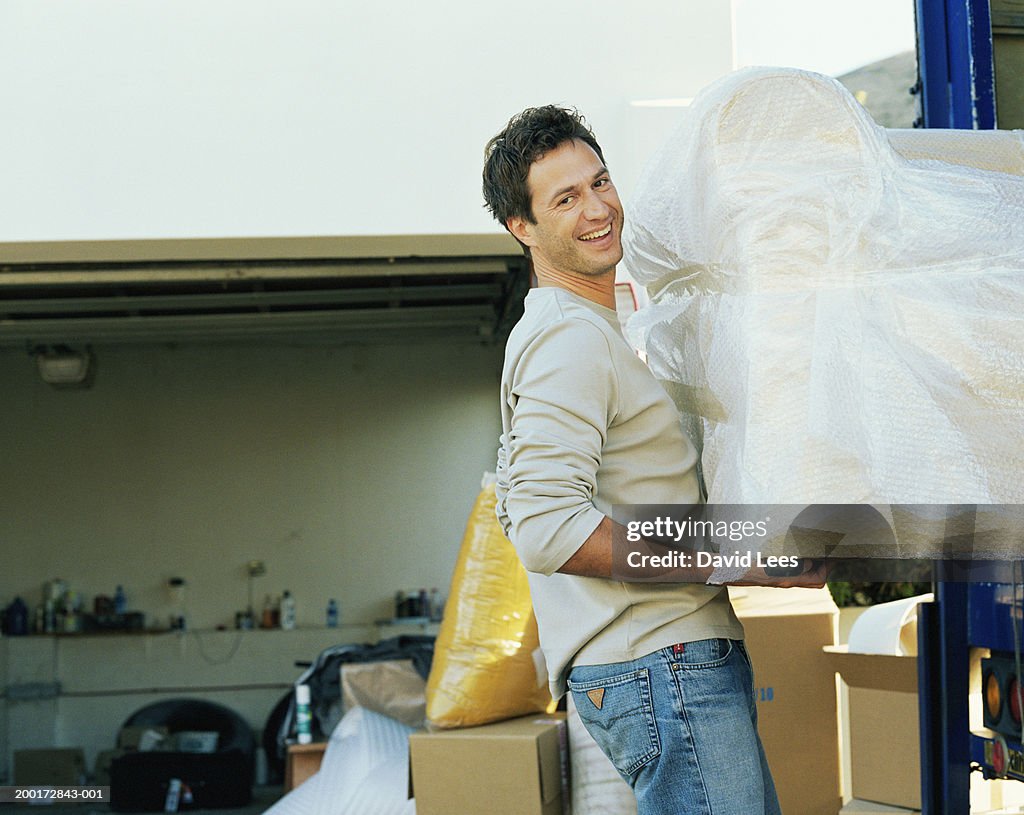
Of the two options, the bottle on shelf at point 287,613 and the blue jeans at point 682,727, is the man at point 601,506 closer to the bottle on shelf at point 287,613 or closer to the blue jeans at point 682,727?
the blue jeans at point 682,727

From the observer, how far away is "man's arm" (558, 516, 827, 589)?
1.34 meters

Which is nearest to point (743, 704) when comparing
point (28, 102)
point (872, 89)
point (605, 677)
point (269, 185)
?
point (605, 677)

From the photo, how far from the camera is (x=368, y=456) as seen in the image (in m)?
8.16

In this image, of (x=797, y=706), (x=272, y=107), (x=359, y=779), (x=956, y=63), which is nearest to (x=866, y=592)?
(x=359, y=779)

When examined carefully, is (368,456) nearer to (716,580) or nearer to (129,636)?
(129,636)

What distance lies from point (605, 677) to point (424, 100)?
114 inches

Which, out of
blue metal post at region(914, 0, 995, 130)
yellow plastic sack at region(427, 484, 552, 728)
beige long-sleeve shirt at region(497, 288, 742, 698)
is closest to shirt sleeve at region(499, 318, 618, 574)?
beige long-sleeve shirt at region(497, 288, 742, 698)

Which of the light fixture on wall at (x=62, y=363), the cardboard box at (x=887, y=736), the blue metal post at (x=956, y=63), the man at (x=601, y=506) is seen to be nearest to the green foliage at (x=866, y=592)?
the cardboard box at (x=887, y=736)

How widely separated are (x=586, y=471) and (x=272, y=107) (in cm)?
292

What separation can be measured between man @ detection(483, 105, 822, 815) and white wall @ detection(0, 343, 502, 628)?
6623mm

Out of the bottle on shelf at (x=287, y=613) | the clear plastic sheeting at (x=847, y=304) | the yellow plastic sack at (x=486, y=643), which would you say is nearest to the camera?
the clear plastic sheeting at (x=847, y=304)

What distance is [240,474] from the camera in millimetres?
8133

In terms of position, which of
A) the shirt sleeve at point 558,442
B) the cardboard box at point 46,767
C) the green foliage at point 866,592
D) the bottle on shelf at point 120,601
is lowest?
the cardboard box at point 46,767

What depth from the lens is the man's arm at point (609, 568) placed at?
1345mm
